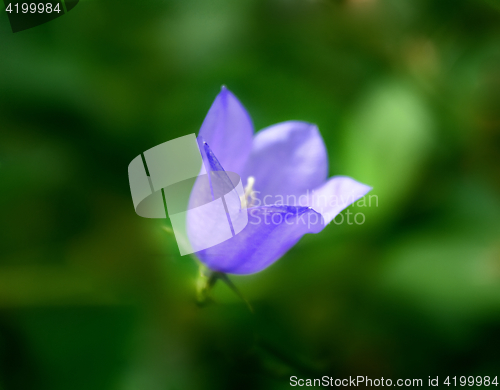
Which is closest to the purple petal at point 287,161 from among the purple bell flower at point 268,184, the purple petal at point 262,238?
the purple bell flower at point 268,184

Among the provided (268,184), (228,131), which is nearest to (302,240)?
(268,184)

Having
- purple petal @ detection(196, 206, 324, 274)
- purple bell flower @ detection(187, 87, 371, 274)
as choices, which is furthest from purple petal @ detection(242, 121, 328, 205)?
purple petal @ detection(196, 206, 324, 274)

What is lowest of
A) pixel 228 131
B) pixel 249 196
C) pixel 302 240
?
pixel 302 240

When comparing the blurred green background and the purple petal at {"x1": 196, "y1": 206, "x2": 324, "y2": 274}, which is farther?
the blurred green background

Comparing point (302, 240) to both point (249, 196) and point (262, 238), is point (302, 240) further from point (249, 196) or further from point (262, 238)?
point (262, 238)

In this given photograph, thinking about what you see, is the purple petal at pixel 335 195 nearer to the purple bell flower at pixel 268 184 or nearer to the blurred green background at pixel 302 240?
the purple bell flower at pixel 268 184

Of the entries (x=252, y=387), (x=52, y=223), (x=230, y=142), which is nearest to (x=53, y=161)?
(x=52, y=223)

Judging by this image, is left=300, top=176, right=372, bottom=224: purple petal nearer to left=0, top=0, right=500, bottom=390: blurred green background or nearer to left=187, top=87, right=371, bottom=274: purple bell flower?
left=187, top=87, right=371, bottom=274: purple bell flower
